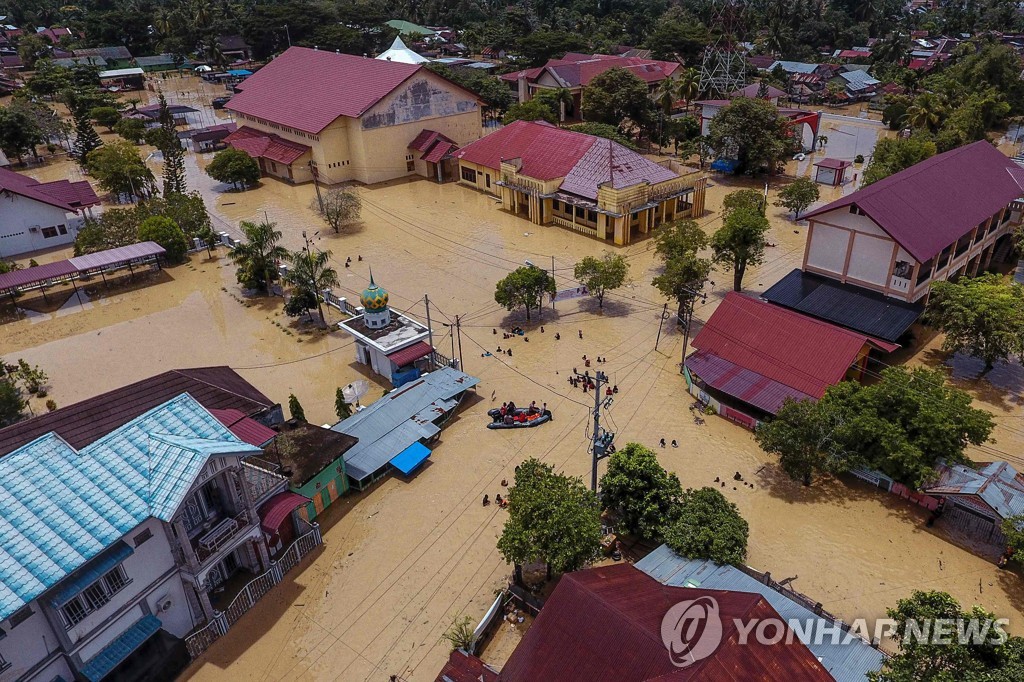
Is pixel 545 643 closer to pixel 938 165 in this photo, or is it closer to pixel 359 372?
pixel 359 372

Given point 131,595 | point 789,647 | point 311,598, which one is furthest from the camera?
point 311,598

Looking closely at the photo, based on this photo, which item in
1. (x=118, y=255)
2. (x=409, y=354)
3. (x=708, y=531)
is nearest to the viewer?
(x=708, y=531)

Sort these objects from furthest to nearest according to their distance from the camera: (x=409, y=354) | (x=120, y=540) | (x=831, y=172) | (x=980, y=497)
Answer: (x=831, y=172) → (x=409, y=354) → (x=980, y=497) → (x=120, y=540)

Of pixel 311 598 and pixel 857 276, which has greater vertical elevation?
pixel 857 276

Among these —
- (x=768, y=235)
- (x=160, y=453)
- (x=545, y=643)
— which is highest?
(x=160, y=453)

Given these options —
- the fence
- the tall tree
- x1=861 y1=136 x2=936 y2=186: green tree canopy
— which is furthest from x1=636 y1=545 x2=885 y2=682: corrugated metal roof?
x1=861 y1=136 x2=936 y2=186: green tree canopy

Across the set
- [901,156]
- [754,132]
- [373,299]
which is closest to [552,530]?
[373,299]

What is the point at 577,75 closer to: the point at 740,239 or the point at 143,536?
the point at 740,239

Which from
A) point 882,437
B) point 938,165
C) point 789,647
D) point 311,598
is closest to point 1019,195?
point 938,165
